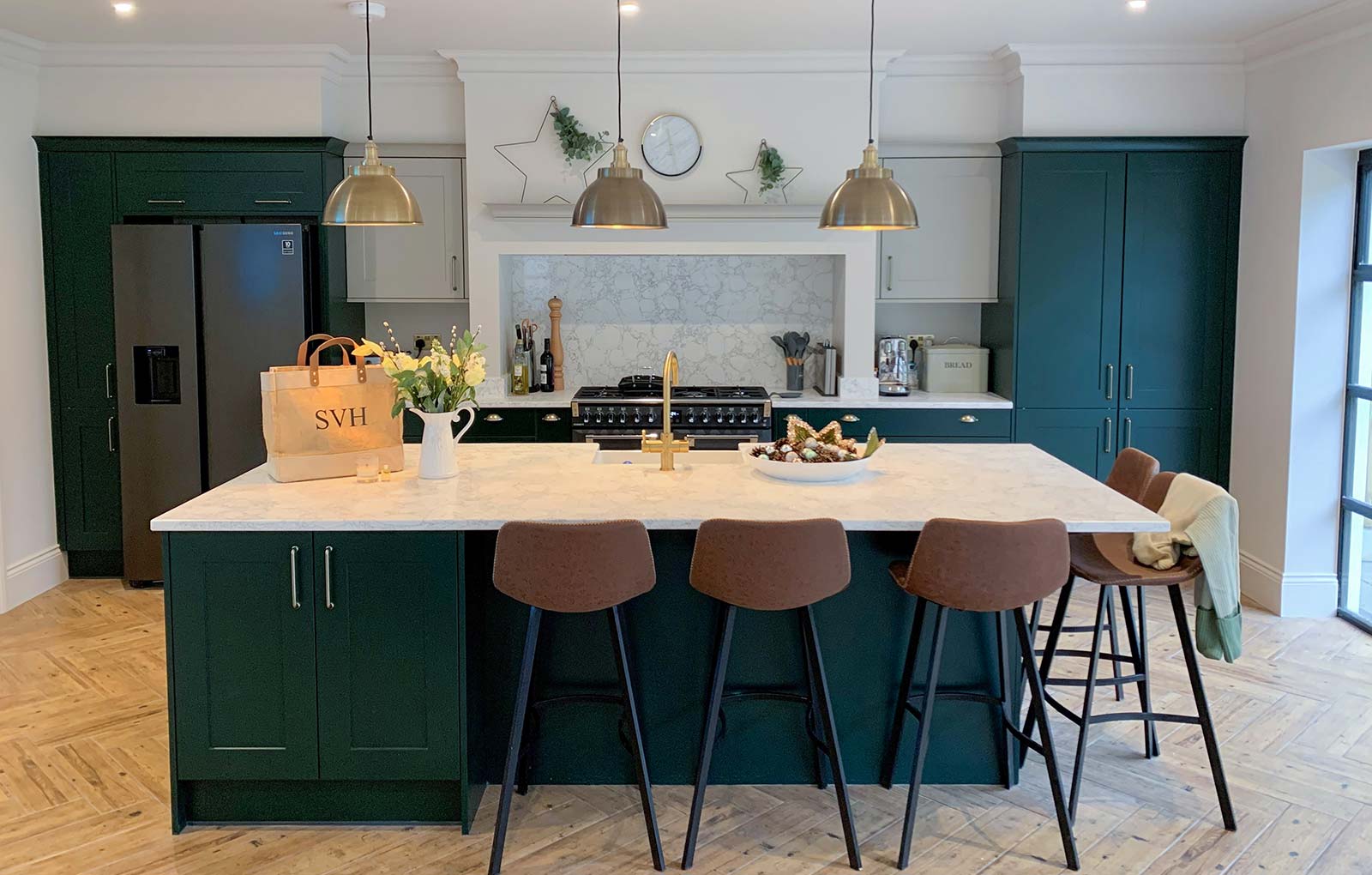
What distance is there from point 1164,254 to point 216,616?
4.75m

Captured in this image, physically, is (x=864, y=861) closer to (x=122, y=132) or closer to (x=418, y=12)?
(x=418, y=12)

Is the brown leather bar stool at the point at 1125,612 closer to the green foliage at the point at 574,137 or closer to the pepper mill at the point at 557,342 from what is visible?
the green foliage at the point at 574,137

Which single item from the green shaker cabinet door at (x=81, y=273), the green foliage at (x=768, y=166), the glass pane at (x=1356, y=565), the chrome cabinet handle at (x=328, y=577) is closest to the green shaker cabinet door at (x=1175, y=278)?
the glass pane at (x=1356, y=565)

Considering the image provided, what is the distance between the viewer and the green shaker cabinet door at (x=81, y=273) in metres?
5.84

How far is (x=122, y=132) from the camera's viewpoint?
5844 mm

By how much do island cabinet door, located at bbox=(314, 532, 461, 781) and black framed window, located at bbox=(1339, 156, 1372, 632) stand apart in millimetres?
4168

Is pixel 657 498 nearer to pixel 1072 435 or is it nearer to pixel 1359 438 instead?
pixel 1072 435

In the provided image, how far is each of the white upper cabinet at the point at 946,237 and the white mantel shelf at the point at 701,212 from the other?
0.59m

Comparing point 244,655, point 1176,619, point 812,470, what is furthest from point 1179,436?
point 244,655

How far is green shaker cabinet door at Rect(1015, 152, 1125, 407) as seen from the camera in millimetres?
5891

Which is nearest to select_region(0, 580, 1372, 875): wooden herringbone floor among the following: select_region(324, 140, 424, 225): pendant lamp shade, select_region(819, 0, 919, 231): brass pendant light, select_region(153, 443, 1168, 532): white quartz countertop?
select_region(153, 443, 1168, 532): white quartz countertop

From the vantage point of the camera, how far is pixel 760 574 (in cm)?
307

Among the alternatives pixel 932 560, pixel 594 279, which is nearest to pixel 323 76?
pixel 594 279

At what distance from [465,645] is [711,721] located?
2.36 ft
